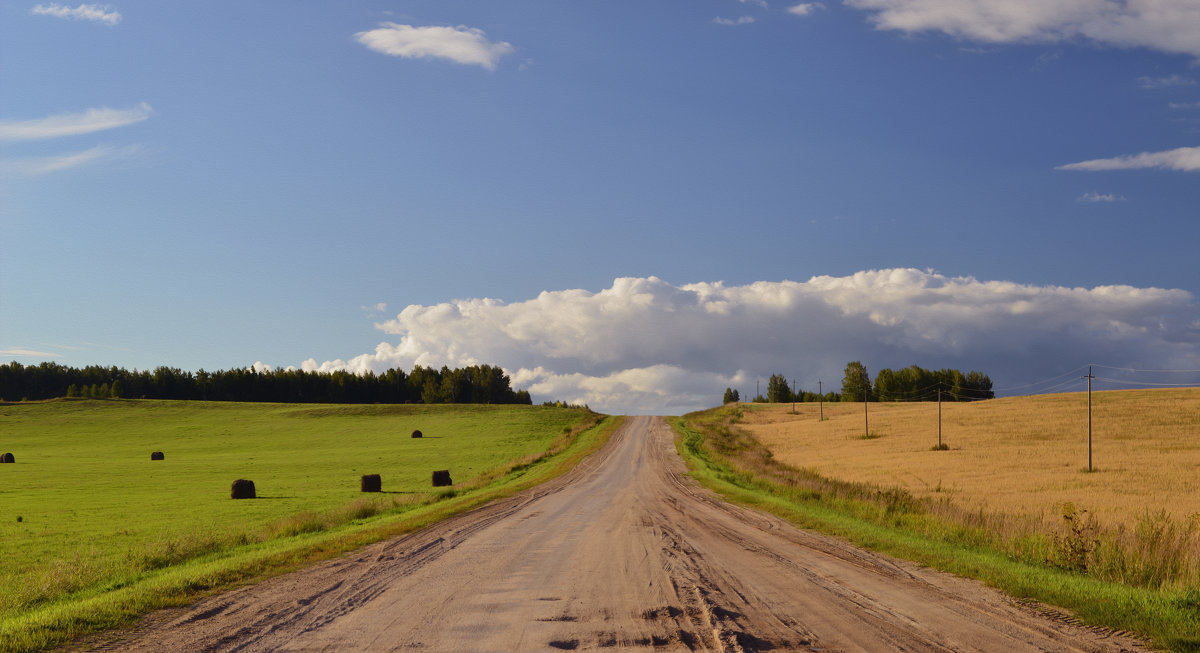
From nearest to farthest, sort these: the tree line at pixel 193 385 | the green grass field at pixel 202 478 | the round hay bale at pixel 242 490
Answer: the green grass field at pixel 202 478, the round hay bale at pixel 242 490, the tree line at pixel 193 385

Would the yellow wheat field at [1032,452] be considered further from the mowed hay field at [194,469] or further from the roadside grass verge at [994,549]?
the mowed hay field at [194,469]

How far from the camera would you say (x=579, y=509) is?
1088 inches

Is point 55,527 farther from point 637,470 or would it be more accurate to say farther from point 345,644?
point 637,470

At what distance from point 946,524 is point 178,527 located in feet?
83.4

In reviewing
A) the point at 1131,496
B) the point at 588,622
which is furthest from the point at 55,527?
the point at 1131,496

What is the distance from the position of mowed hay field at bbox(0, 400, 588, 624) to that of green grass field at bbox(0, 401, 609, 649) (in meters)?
0.12

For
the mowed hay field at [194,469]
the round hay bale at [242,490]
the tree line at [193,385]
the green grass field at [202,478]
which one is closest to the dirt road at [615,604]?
the green grass field at [202,478]

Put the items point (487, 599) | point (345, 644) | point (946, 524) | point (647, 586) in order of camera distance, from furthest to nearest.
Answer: point (946, 524)
point (647, 586)
point (487, 599)
point (345, 644)

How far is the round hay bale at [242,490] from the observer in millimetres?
37344

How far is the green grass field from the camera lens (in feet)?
56.2

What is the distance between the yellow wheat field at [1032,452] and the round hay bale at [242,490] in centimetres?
3352

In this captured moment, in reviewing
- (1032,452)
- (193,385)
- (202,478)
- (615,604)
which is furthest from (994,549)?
(193,385)

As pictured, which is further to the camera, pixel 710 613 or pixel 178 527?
pixel 178 527

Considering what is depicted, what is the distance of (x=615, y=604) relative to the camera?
11578 millimetres
